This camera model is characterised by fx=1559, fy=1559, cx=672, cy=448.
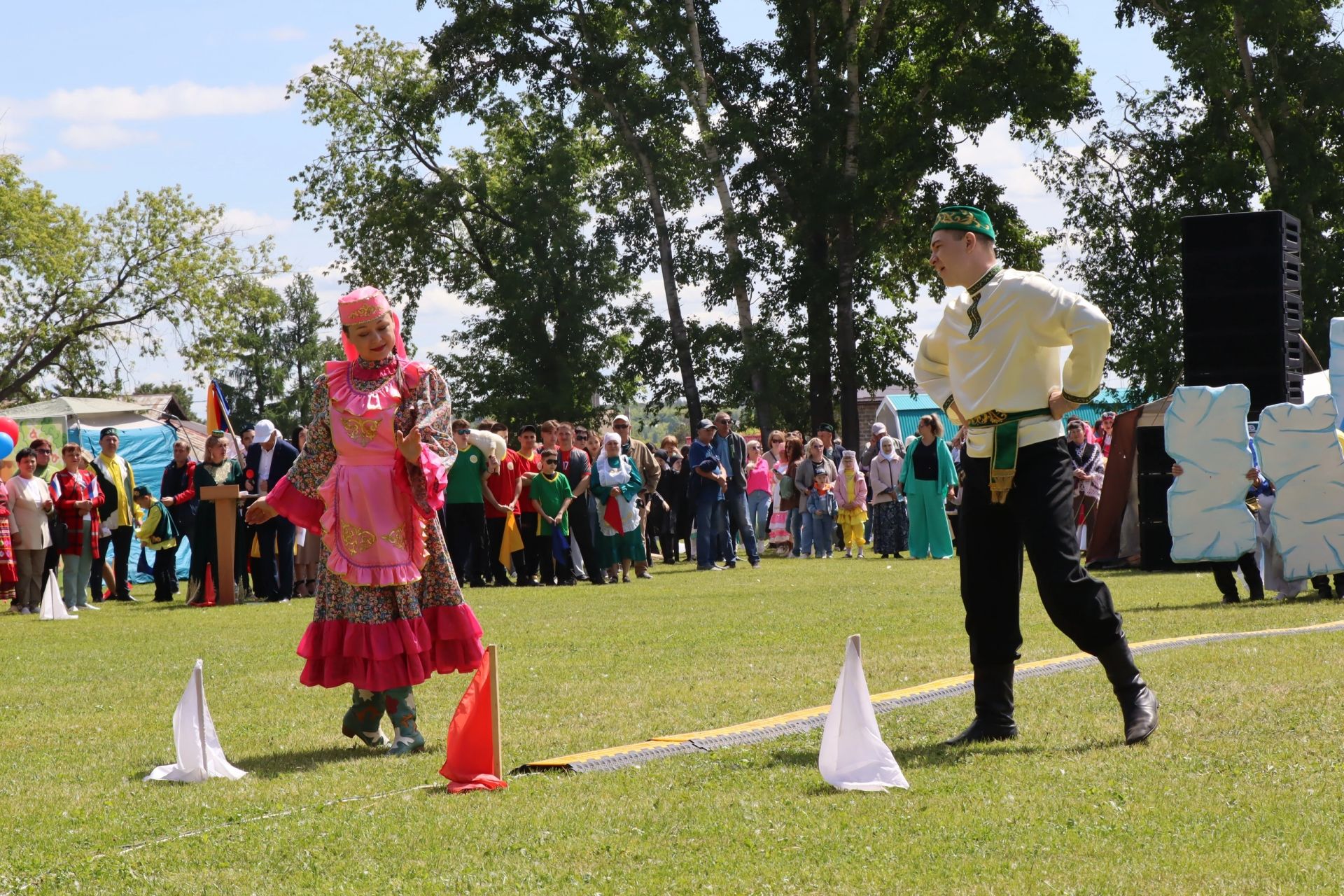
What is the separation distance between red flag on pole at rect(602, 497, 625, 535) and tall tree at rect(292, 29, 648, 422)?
2513cm

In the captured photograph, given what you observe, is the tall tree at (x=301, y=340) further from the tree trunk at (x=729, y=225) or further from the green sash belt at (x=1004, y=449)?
the green sash belt at (x=1004, y=449)

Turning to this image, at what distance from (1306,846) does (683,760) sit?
96.3 inches

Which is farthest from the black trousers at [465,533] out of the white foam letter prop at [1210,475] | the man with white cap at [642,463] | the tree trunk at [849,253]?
the tree trunk at [849,253]

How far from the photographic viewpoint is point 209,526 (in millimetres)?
18141

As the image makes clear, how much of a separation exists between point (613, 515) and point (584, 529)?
0.51 metres

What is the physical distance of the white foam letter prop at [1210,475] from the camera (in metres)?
12.8

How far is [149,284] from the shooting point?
156 feet

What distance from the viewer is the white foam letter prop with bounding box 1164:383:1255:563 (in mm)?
12805

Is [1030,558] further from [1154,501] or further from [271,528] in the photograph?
[271,528]

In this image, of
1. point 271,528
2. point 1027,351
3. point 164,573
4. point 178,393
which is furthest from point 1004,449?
point 178,393

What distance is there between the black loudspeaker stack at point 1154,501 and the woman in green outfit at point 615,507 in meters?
6.05

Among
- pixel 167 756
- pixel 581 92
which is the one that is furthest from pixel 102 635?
pixel 581 92

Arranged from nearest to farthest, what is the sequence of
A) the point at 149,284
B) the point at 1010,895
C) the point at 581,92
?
the point at 1010,895, the point at 581,92, the point at 149,284

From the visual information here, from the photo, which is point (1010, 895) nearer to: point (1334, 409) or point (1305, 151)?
point (1334, 409)
